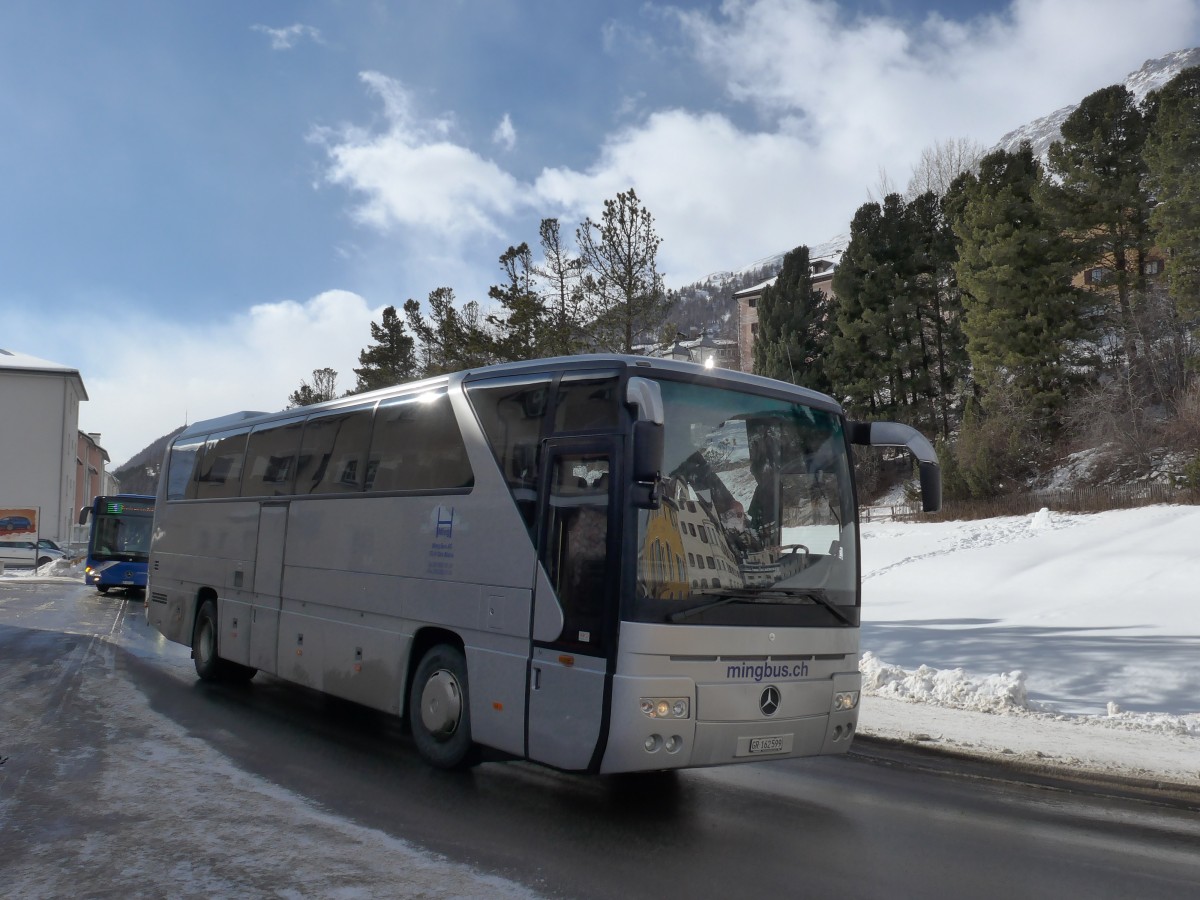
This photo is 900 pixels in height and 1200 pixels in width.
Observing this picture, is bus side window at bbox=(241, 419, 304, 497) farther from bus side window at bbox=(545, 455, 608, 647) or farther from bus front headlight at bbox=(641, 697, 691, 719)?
bus front headlight at bbox=(641, 697, 691, 719)

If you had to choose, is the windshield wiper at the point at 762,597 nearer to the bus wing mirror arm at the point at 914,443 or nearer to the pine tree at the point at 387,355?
the bus wing mirror arm at the point at 914,443

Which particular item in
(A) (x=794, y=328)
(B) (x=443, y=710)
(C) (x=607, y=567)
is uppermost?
(A) (x=794, y=328)

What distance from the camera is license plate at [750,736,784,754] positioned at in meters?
6.36

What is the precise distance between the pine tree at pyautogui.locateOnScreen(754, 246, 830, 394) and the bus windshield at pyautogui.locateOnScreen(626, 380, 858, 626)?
177 feet

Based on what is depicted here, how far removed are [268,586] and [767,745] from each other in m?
6.51

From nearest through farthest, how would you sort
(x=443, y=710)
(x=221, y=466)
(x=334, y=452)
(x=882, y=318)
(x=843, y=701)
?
(x=843, y=701) → (x=443, y=710) → (x=334, y=452) → (x=221, y=466) → (x=882, y=318)

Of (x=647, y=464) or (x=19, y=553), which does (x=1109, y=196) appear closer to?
(x=647, y=464)

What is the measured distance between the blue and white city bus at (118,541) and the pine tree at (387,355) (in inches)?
1451

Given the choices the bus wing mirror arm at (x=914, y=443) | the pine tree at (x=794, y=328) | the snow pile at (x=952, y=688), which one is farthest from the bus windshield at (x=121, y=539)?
the pine tree at (x=794, y=328)

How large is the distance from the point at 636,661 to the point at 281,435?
21.9 ft

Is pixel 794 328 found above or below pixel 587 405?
above

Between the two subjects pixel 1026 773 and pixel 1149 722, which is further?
pixel 1149 722

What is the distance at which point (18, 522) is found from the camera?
61.5 m

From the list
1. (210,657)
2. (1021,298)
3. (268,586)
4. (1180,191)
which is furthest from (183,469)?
(1021,298)
